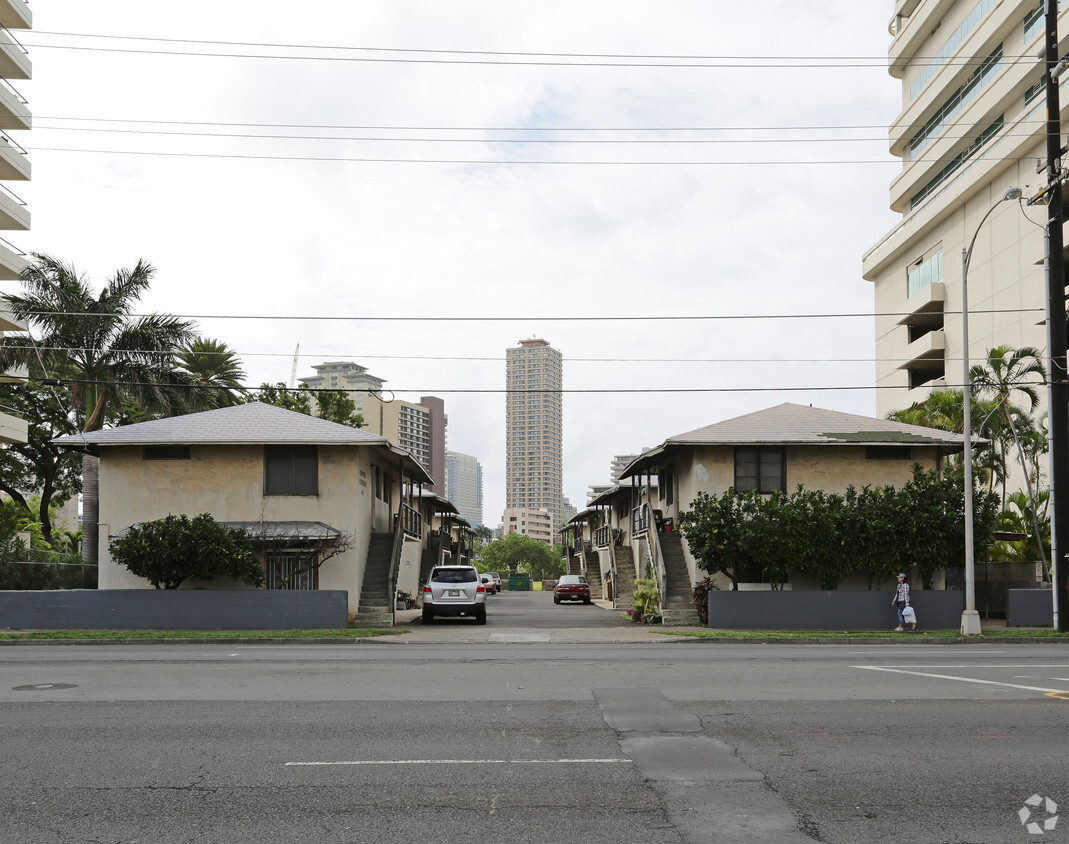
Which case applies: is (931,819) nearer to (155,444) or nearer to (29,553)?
(155,444)

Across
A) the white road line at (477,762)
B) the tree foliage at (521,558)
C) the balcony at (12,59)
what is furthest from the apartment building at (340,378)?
the white road line at (477,762)

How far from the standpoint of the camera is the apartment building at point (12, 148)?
1820 inches

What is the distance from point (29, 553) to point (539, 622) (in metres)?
17.3

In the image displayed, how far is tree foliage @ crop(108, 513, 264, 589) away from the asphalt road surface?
10872 mm

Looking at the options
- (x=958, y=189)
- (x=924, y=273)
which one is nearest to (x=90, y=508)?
(x=958, y=189)

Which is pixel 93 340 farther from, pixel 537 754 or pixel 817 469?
pixel 537 754

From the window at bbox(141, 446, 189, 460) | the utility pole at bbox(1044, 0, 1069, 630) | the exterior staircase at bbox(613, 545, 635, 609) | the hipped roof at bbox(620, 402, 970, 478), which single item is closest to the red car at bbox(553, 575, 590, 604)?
the exterior staircase at bbox(613, 545, 635, 609)

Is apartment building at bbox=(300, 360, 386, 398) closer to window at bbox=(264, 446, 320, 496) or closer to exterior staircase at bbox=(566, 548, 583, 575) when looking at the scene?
exterior staircase at bbox=(566, 548, 583, 575)

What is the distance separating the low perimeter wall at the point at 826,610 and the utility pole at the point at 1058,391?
122 inches

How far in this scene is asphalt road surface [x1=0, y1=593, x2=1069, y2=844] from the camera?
652cm

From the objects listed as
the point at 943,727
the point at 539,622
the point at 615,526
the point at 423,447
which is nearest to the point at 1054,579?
the point at 539,622

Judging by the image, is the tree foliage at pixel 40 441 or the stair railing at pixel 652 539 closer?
the stair railing at pixel 652 539

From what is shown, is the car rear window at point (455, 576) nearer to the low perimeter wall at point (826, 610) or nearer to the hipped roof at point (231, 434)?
the hipped roof at point (231, 434)

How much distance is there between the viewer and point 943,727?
9.88m
